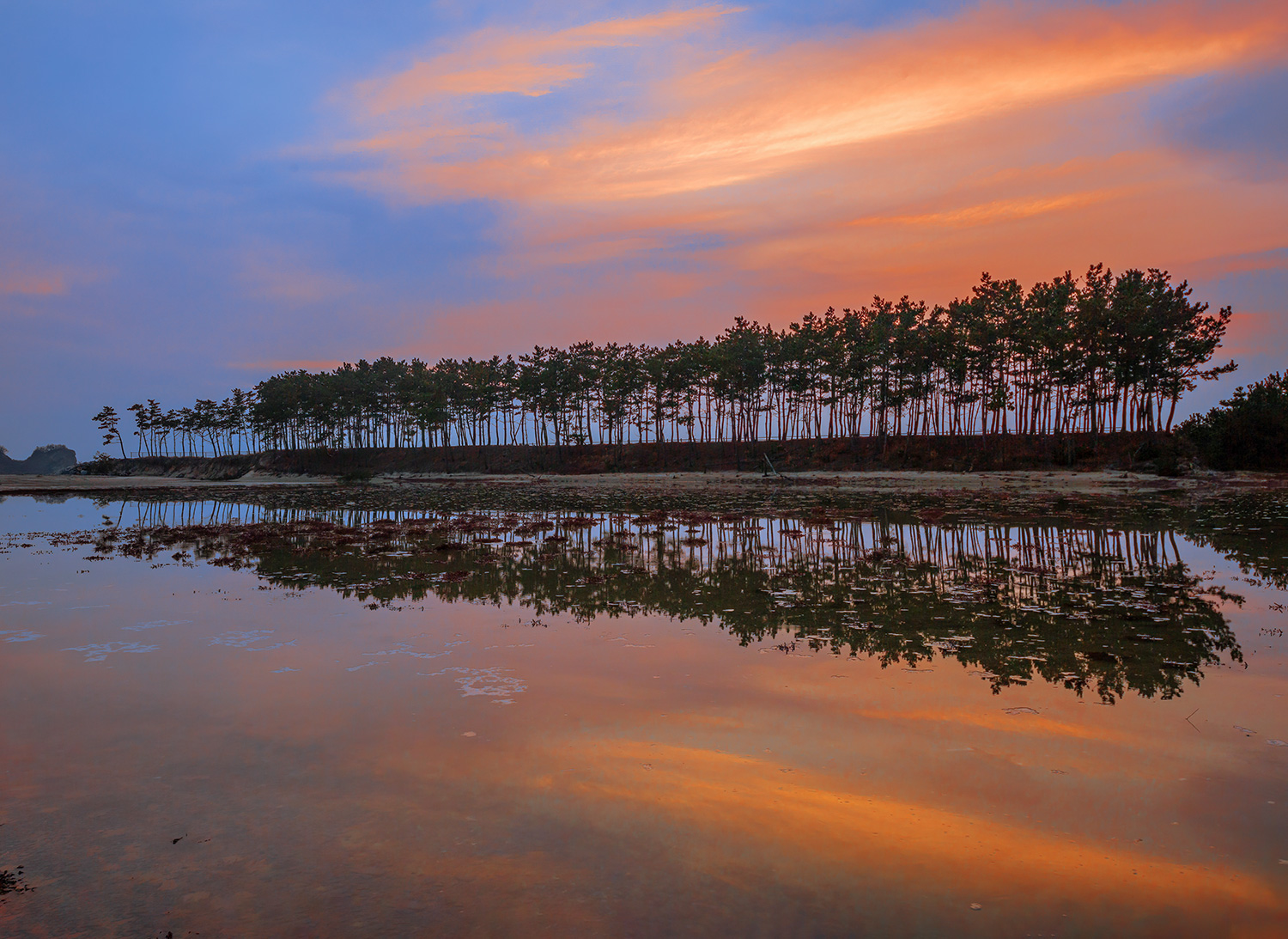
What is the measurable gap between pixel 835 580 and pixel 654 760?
10.5 m

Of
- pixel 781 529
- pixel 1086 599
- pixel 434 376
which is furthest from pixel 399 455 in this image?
pixel 1086 599

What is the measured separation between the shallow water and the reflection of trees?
0.46 ft

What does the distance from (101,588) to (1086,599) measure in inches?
832

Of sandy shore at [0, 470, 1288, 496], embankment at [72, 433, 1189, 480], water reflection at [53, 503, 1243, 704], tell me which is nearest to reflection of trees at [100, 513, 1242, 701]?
water reflection at [53, 503, 1243, 704]

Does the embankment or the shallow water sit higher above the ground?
the embankment

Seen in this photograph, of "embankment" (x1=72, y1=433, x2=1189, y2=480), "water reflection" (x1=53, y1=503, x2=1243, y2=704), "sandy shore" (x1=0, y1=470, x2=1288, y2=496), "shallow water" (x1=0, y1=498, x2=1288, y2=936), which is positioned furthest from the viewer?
"embankment" (x1=72, y1=433, x2=1189, y2=480)

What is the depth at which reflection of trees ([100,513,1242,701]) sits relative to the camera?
1033 centimetres

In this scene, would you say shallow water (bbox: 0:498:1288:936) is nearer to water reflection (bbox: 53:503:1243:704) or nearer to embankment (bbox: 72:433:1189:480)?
water reflection (bbox: 53:503:1243:704)

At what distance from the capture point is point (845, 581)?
52.7 ft

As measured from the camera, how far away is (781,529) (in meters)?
27.3

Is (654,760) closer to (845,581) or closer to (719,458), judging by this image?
(845,581)

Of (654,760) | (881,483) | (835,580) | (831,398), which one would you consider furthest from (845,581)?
(831,398)

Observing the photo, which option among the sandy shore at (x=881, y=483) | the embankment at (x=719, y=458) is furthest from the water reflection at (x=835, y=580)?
the embankment at (x=719, y=458)

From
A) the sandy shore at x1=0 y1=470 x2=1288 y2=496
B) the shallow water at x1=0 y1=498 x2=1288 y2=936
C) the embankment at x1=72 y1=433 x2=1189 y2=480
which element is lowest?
the shallow water at x1=0 y1=498 x2=1288 y2=936
